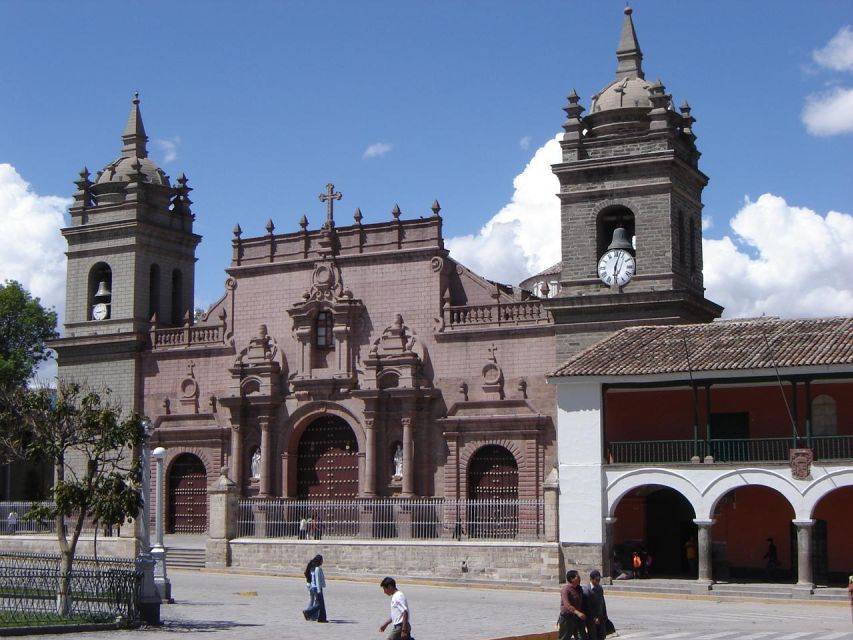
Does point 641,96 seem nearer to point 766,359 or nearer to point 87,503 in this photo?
point 766,359

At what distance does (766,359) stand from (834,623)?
7.83m

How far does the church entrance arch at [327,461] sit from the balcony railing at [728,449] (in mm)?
11020

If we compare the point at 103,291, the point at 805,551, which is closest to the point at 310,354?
the point at 103,291

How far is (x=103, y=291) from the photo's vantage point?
145 ft

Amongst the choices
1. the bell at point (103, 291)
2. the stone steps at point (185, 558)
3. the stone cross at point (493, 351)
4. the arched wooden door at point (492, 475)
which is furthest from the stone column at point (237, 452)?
the stone cross at point (493, 351)

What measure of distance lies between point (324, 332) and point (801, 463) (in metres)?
17.0

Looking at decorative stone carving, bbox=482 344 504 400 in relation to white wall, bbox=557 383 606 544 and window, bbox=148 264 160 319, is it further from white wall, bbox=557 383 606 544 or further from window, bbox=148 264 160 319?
window, bbox=148 264 160 319

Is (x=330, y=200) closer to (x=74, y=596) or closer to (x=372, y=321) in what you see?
(x=372, y=321)

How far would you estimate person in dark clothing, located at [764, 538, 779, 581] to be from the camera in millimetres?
30734

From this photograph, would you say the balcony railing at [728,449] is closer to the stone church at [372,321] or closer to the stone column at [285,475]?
the stone church at [372,321]

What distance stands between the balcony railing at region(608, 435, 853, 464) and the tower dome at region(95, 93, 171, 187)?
2134cm

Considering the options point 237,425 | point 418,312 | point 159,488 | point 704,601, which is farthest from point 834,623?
point 237,425

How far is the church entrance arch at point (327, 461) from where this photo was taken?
39875 millimetres

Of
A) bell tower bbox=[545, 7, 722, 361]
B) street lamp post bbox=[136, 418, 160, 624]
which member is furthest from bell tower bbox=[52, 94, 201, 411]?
street lamp post bbox=[136, 418, 160, 624]
